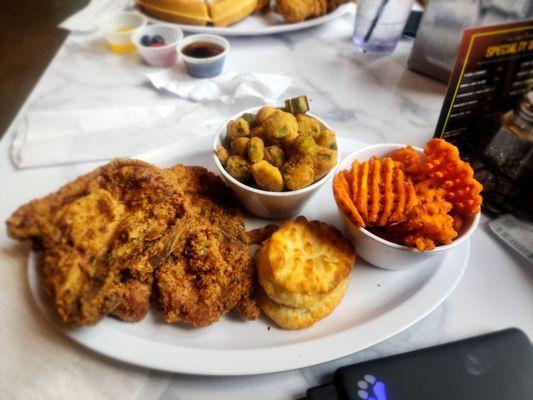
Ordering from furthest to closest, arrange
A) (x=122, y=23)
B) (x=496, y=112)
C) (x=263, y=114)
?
(x=122, y=23) → (x=496, y=112) → (x=263, y=114)

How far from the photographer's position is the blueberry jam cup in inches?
60.7

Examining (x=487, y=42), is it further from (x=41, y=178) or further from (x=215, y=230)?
(x=41, y=178)

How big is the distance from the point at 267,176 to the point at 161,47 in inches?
38.7

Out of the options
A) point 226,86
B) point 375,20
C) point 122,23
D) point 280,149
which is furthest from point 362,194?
point 122,23

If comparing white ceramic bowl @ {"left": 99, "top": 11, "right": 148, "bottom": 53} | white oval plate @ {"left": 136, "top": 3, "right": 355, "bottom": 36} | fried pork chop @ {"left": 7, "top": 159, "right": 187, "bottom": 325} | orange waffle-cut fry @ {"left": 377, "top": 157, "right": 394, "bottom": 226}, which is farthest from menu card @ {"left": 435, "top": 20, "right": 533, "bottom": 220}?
white ceramic bowl @ {"left": 99, "top": 11, "right": 148, "bottom": 53}

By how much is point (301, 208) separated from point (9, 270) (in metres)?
0.71

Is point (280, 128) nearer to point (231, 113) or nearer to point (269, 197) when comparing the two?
point (269, 197)

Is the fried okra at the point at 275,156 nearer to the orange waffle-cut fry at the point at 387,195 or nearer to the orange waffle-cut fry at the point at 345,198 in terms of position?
the orange waffle-cut fry at the point at 345,198

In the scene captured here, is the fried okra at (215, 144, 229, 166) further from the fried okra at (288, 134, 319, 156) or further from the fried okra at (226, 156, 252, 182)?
the fried okra at (288, 134, 319, 156)

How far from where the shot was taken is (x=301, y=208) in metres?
1.07

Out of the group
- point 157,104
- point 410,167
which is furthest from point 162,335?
point 157,104

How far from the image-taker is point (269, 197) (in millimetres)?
946

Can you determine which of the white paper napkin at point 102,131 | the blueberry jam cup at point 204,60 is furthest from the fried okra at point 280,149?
the blueberry jam cup at point 204,60

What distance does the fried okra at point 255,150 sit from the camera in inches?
37.5
